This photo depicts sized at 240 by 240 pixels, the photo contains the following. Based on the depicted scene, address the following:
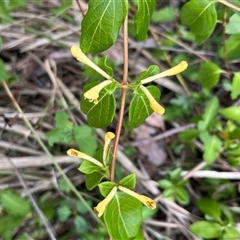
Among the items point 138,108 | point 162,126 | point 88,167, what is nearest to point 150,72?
point 138,108

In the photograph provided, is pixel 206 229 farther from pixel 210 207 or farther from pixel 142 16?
pixel 142 16

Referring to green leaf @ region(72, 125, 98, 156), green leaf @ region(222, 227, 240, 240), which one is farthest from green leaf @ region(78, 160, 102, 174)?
green leaf @ region(222, 227, 240, 240)

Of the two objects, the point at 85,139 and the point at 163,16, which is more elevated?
the point at 163,16

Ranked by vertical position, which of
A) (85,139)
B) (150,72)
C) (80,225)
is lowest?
(80,225)

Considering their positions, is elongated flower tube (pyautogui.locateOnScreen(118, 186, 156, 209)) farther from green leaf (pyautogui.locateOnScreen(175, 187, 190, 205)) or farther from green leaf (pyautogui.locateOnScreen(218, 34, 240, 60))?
green leaf (pyautogui.locateOnScreen(218, 34, 240, 60))

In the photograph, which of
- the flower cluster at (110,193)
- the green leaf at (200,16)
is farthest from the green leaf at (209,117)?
the flower cluster at (110,193)
